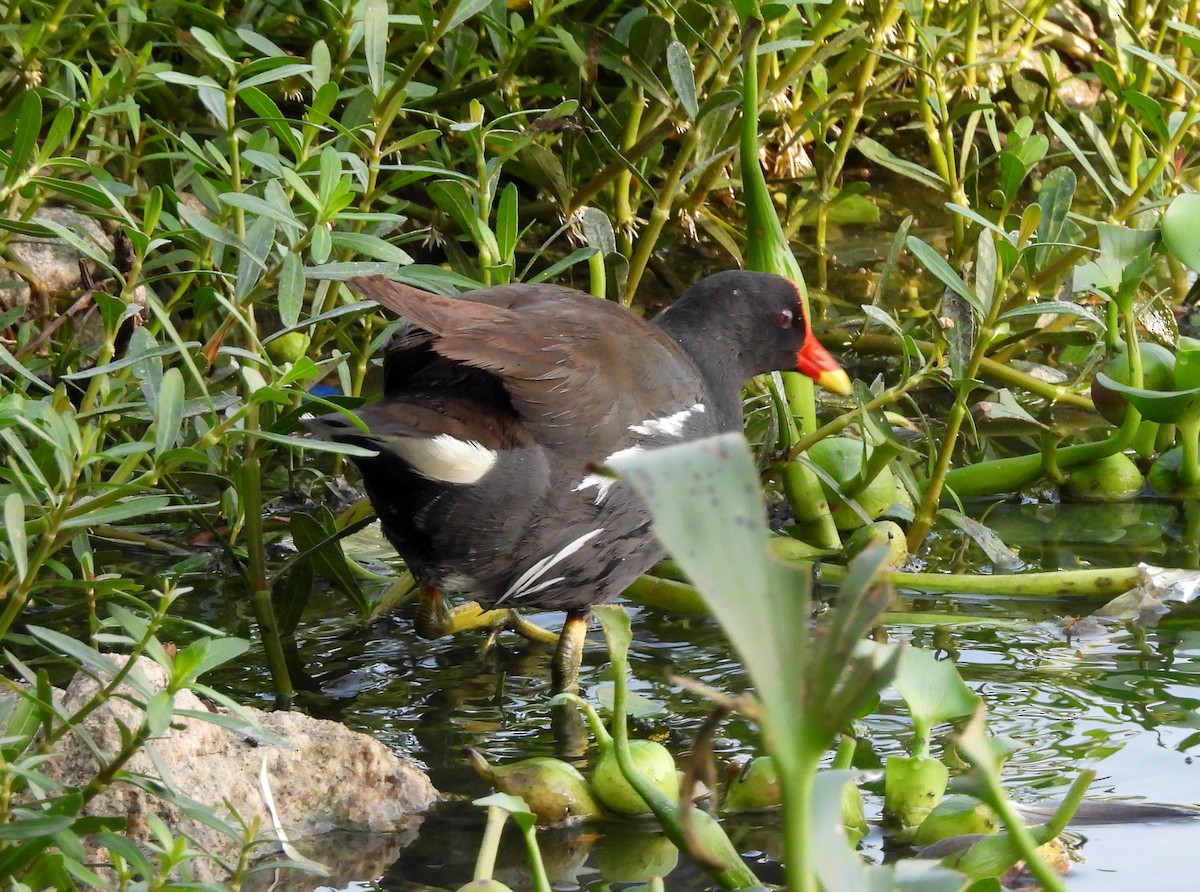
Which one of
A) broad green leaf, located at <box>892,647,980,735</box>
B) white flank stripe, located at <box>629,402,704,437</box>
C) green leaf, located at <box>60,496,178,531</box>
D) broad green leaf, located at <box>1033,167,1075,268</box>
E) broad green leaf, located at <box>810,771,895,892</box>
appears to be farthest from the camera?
broad green leaf, located at <box>1033,167,1075,268</box>

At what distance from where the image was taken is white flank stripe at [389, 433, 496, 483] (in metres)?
2.30

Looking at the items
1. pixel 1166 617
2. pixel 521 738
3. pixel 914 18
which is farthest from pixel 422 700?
pixel 914 18

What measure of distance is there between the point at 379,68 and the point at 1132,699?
1610mm

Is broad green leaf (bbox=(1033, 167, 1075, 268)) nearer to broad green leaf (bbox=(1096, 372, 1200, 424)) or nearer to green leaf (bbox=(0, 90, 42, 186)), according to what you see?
broad green leaf (bbox=(1096, 372, 1200, 424))

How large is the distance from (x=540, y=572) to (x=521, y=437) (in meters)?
0.26

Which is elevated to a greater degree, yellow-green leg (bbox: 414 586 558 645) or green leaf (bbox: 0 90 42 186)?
green leaf (bbox: 0 90 42 186)

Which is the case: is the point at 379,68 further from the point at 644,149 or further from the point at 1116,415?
the point at 1116,415

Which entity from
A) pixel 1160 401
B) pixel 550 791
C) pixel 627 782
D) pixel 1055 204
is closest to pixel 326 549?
pixel 550 791

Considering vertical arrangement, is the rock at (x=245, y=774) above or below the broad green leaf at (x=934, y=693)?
below

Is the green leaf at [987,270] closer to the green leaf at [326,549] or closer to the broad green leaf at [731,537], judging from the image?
the green leaf at [326,549]

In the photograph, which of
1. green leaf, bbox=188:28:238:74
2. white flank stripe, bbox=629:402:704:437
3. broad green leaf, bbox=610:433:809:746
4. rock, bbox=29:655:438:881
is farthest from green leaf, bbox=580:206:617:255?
broad green leaf, bbox=610:433:809:746

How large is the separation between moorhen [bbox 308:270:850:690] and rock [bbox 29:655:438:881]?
17.6 inches

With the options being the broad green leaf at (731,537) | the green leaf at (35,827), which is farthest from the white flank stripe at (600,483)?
the broad green leaf at (731,537)

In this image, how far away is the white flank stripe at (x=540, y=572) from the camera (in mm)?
2516
